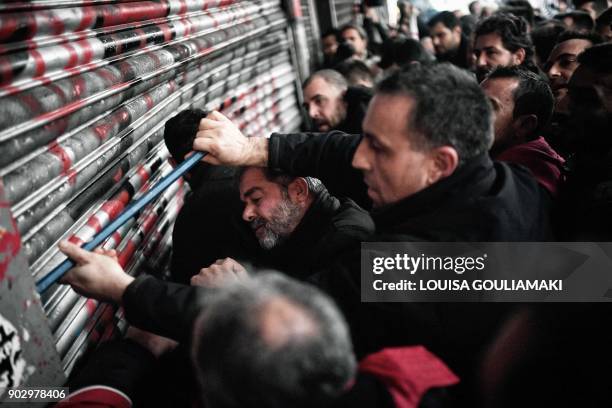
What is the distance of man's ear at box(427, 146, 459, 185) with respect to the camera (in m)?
1.95

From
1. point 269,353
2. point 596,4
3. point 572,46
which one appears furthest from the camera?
point 596,4

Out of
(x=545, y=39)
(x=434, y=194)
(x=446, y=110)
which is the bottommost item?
(x=545, y=39)

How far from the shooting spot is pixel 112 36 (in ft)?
8.64

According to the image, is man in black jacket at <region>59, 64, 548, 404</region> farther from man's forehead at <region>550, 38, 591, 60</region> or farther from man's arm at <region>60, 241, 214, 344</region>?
man's forehead at <region>550, 38, 591, 60</region>

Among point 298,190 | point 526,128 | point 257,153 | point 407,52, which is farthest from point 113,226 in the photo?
point 407,52

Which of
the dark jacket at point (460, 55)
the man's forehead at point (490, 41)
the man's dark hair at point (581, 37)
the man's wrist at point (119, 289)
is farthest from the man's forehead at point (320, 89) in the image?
the dark jacket at point (460, 55)

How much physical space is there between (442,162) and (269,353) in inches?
41.1

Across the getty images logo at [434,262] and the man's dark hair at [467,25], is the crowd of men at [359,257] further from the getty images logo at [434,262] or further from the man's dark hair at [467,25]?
the man's dark hair at [467,25]

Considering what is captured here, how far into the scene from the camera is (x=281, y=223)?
9.08 feet

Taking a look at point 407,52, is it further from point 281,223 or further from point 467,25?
point 281,223

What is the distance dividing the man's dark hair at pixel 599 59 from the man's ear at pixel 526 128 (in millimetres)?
403

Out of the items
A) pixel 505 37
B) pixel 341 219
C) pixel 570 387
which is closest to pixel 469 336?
pixel 570 387

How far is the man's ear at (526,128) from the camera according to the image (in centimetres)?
330

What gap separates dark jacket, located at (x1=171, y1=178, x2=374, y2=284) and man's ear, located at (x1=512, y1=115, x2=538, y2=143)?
1184 millimetres
